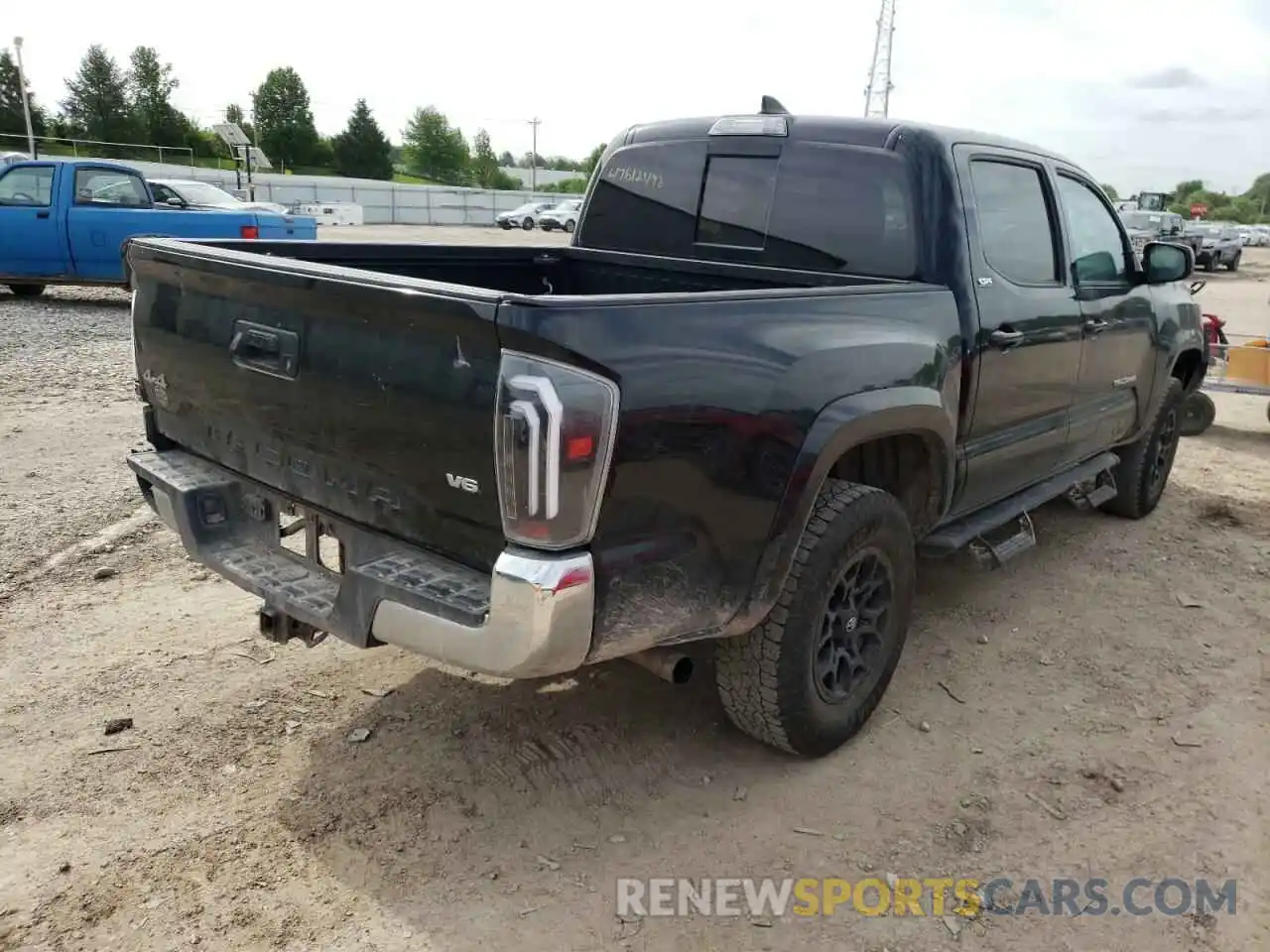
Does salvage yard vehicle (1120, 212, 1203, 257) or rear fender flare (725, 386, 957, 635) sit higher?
salvage yard vehicle (1120, 212, 1203, 257)

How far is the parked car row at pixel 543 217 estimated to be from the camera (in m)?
45.0

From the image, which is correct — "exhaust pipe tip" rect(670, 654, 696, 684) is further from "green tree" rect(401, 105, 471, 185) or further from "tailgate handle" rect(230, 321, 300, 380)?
"green tree" rect(401, 105, 471, 185)

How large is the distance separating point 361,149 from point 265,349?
7833 cm

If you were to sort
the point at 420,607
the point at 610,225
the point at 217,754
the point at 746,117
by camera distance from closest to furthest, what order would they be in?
the point at 420,607
the point at 217,754
the point at 746,117
the point at 610,225

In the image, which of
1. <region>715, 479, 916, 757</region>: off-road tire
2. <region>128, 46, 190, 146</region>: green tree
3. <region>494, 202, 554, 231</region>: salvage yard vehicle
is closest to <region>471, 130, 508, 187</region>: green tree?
<region>128, 46, 190, 146</region>: green tree

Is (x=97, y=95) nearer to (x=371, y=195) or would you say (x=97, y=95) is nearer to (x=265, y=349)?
(x=371, y=195)

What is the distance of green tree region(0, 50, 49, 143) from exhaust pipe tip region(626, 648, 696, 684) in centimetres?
6616

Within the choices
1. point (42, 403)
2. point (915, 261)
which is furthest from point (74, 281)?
point (915, 261)

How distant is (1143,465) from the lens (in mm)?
5621

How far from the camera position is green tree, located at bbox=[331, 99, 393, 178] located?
2933 inches

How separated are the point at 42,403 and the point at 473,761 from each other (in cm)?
584

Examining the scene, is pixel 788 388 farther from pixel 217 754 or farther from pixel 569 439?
pixel 217 754

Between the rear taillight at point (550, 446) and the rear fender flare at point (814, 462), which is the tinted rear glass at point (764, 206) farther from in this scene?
the rear taillight at point (550, 446)

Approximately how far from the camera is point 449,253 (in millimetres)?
4223
